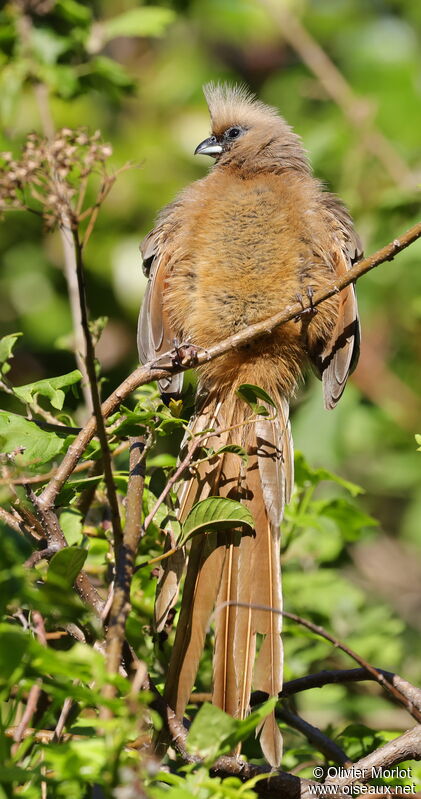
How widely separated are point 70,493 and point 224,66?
6.07 meters

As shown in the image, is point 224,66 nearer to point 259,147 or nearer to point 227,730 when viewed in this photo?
point 259,147

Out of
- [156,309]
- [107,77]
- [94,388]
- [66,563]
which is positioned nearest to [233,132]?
[107,77]

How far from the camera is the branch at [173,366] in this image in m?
2.13

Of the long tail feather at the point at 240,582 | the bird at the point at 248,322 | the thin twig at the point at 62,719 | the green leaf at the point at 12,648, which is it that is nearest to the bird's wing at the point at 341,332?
the bird at the point at 248,322

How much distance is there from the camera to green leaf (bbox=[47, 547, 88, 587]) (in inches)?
70.9

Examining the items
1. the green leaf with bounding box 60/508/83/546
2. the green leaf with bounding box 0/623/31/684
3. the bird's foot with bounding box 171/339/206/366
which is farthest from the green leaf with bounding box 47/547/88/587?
the bird's foot with bounding box 171/339/206/366

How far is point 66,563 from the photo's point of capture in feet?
5.98

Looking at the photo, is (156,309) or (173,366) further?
(156,309)

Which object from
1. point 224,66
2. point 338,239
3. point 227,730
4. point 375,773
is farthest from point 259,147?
point 224,66

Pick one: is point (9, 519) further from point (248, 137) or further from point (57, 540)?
point (248, 137)

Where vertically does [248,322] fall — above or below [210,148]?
below

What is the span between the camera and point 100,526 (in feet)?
9.37

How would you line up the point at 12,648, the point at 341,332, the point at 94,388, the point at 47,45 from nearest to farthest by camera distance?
the point at 12,648 < the point at 94,388 < the point at 341,332 < the point at 47,45

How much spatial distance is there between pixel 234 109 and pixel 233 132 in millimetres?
176
